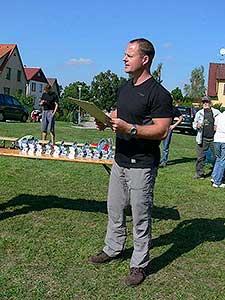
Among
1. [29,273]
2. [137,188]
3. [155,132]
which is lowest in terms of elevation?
[29,273]

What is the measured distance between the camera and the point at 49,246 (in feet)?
15.4

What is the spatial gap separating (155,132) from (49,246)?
1831 millimetres

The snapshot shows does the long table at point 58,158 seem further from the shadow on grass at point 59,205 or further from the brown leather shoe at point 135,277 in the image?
the brown leather shoe at point 135,277

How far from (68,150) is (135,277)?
2298 millimetres

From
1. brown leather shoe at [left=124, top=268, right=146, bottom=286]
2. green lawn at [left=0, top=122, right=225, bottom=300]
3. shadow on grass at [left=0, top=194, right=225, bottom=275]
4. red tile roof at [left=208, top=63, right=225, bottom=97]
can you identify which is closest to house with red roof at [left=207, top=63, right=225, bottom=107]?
red tile roof at [left=208, top=63, right=225, bottom=97]

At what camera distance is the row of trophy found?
5.67m

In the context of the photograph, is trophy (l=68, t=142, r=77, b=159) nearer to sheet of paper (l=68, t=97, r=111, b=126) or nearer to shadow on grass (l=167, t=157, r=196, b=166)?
sheet of paper (l=68, t=97, r=111, b=126)

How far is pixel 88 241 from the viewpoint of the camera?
491 centimetres

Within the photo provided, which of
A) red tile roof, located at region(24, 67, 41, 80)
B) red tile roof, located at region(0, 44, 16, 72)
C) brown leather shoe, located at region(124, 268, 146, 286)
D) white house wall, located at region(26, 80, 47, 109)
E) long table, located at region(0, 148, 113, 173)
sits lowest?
brown leather shoe, located at region(124, 268, 146, 286)

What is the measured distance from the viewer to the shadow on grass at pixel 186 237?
4512 millimetres

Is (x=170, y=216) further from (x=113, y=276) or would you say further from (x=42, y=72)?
(x=42, y=72)

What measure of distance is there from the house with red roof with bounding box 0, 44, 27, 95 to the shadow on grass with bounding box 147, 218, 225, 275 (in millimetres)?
49947

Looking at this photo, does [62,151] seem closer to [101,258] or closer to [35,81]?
[101,258]

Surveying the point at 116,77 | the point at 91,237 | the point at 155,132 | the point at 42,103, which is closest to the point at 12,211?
the point at 91,237
